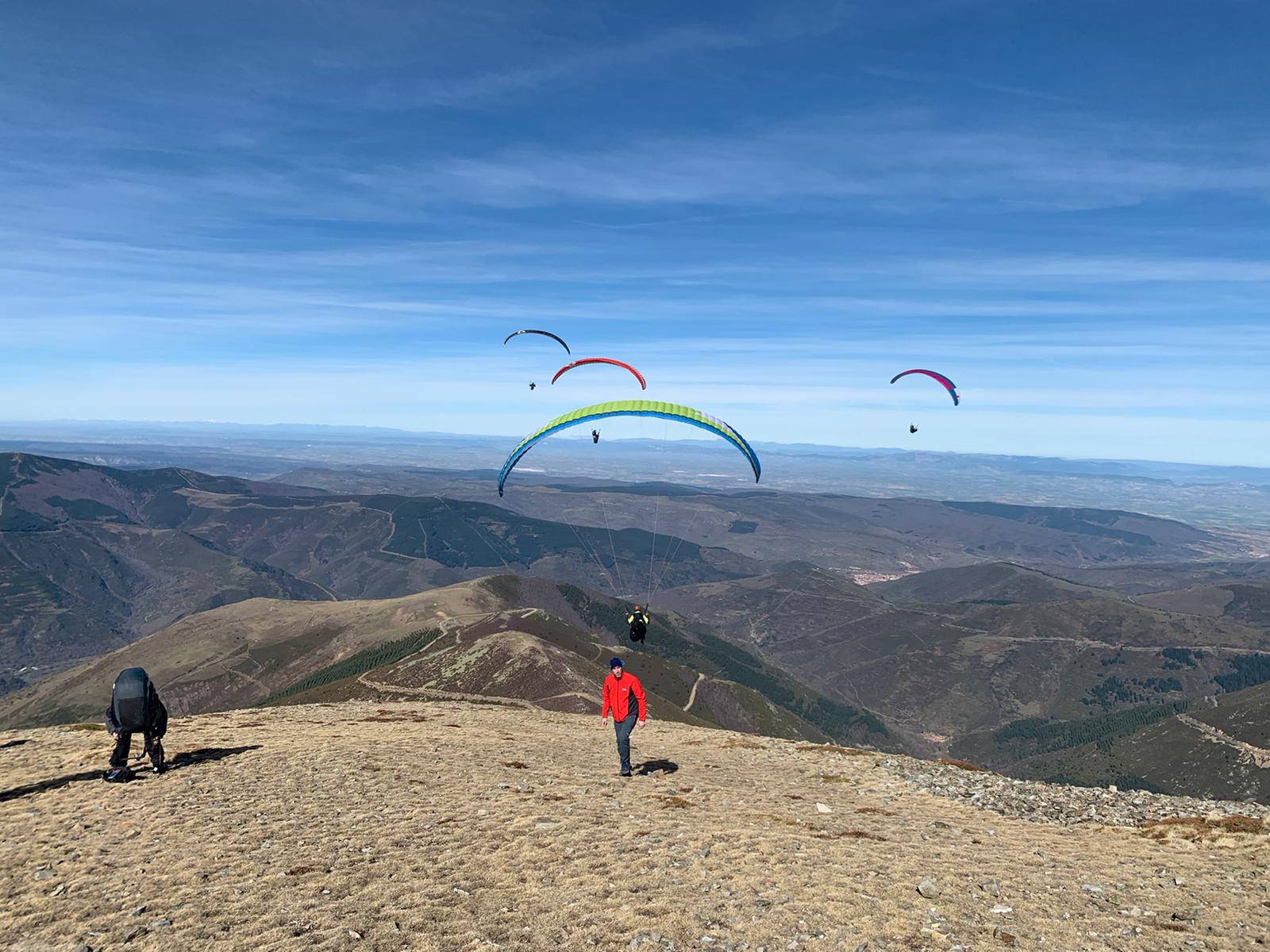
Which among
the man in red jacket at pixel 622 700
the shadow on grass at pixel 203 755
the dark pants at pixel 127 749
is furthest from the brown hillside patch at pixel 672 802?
the shadow on grass at pixel 203 755

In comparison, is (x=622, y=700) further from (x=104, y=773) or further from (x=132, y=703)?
(x=104, y=773)

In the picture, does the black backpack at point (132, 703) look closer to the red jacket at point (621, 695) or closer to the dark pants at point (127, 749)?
the dark pants at point (127, 749)

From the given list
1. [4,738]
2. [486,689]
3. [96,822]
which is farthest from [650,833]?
[486,689]

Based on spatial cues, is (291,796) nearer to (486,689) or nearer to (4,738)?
(4,738)

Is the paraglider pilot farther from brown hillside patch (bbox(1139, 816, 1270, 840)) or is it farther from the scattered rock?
brown hillside patch (bbox(1139, 816, 1270, 840))

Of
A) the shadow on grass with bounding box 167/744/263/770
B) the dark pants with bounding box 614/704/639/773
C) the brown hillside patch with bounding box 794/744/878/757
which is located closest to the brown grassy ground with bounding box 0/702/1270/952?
the shadow on grass with bounding box 167/744/263/770

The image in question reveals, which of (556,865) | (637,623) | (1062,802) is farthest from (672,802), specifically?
(637,623)
